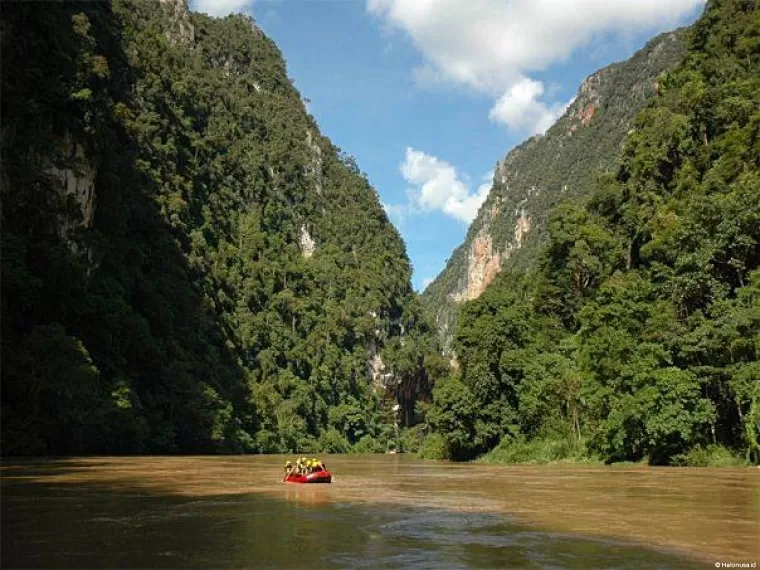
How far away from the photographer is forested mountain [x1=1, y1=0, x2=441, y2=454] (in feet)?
179

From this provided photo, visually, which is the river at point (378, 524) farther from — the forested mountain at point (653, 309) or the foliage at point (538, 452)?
the foliage at point (538, 452)

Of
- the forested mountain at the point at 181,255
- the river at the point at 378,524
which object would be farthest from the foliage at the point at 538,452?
the forested mountain at the point at 181,255

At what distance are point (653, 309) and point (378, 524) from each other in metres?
31.9

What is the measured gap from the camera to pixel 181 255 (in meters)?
104

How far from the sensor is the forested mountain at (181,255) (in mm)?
54531

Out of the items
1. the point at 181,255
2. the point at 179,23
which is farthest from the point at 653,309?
the point at 179,23

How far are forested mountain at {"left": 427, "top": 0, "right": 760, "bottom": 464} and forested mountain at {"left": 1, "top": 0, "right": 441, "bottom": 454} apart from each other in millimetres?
27988

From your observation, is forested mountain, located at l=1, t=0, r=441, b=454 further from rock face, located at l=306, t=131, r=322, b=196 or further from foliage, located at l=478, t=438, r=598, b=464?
foliage, located at l=478, t=438, r=598, b=464

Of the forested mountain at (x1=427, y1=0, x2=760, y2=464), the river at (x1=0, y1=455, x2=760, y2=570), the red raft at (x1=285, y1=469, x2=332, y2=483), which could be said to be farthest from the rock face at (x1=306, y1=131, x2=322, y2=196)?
the river at (x1=0, y1=455, x2=760, y2=570)

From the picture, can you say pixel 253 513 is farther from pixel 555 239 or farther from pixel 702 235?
pixel 555 239

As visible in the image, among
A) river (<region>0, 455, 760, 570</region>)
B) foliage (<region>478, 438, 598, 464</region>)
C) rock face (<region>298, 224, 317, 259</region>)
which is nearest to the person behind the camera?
river (<region>0, 455, 760, 570</region>)

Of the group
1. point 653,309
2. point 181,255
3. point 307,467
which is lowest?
point 307,467

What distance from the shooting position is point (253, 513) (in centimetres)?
1916

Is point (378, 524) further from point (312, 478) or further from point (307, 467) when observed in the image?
point (307, 467)
